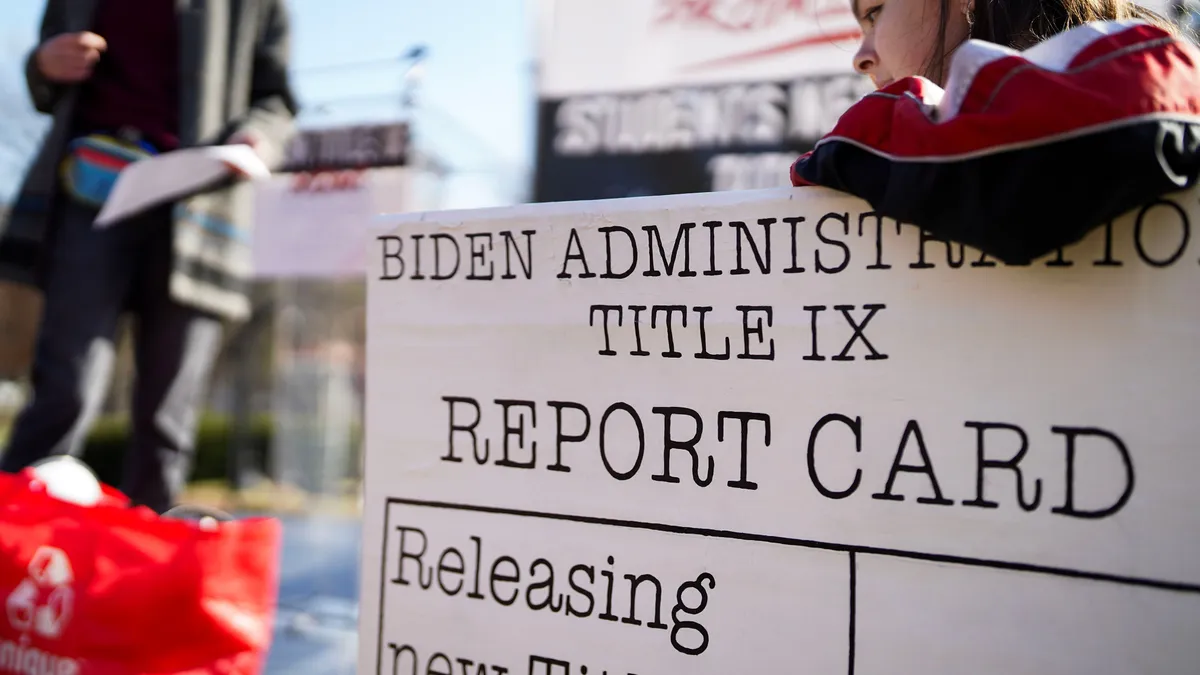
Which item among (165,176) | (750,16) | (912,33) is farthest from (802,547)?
(750,16)

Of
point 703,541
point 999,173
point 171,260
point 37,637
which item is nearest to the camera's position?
point 999,173

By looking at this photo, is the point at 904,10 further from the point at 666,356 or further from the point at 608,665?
the point at 608,665

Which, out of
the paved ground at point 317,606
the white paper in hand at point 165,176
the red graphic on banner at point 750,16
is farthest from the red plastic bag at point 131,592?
the red graphic on banner at point 750,16

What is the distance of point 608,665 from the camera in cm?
108

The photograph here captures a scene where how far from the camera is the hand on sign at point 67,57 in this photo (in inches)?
66.2

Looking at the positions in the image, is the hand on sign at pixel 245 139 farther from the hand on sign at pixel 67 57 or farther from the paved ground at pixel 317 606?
the paved ground at pixel 317 606

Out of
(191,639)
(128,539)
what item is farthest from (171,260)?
(191,639)

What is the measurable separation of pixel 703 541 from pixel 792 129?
311 centimetres

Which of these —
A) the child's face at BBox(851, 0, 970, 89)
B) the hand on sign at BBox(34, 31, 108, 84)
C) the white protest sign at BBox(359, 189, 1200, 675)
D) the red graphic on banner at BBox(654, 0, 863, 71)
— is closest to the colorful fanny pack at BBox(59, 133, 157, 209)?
the hand on sign at BBox(34, 31, 108, 84)

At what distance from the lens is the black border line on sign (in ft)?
2.81

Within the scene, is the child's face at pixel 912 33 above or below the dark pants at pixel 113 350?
above

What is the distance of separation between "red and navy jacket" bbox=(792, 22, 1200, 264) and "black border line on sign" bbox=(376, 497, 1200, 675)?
317 millimetres

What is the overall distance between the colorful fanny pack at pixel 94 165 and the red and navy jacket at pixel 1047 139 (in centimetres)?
146

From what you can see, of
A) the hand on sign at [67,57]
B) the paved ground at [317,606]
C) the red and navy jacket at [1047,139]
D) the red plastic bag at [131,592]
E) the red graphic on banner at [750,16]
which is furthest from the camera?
the red graphic on banner at [750,16]
